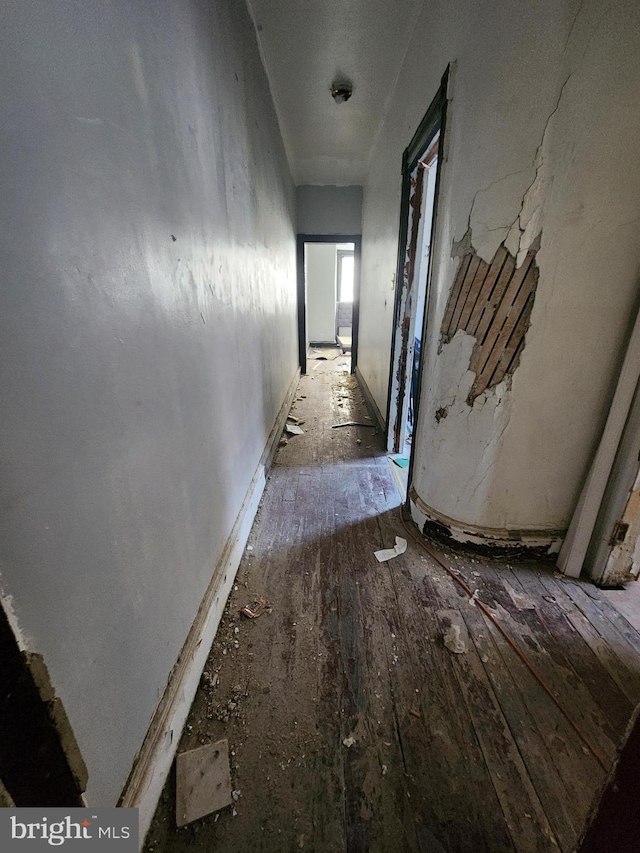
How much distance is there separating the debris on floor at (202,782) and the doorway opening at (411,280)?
5.04ft

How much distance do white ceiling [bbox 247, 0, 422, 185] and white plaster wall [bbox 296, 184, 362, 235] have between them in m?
1.35

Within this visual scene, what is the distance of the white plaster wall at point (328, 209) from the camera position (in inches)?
193

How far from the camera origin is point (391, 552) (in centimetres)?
179

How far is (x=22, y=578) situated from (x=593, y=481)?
6.30 ft

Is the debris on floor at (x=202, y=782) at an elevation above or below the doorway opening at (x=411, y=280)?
below

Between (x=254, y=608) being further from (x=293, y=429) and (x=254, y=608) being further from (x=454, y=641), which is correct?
(x=293, y=429)

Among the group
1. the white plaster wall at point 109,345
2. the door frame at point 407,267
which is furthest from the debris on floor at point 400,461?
the white plaster wall at point 109,345

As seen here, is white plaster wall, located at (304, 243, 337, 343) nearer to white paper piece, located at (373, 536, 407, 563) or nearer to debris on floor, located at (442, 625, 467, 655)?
white paper piece, located at (373, 536, 407, 563)

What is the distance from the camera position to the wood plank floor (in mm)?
863

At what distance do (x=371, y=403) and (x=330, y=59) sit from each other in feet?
8.96

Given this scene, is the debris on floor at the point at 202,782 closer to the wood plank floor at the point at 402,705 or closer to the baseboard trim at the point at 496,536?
the wood plank floor at the point at 402,705

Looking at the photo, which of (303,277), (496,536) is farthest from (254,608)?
(303,277)

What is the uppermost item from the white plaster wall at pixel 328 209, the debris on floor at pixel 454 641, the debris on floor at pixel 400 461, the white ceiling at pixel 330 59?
the white ceiling at pixel 330 59

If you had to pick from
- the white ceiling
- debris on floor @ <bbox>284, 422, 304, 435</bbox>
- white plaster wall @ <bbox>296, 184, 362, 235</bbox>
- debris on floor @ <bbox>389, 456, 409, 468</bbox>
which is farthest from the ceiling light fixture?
debris on floor @ <bbox>389, 456, 409, 468</bbox>
